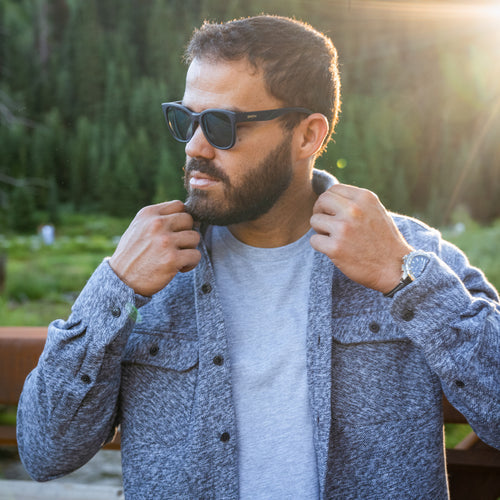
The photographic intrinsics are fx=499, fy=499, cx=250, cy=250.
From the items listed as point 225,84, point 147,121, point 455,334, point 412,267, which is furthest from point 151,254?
point 147,121

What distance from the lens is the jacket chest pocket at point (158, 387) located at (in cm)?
127

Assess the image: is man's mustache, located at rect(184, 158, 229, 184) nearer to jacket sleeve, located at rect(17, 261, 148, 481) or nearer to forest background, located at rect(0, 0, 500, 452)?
jacket sleeve, located at rect(17, 261, 148, 481)

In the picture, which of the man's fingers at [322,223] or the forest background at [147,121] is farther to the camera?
the forest background at [147,121]

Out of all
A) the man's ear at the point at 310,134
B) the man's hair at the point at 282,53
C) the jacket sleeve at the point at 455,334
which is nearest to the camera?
the jacket sleeve at the point at 455,334

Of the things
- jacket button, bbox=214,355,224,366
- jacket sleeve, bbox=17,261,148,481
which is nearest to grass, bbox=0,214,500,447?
jacket button, bbox=214,355,224,366

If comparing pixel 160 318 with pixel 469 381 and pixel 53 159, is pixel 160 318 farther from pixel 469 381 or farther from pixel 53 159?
pixel 53 159

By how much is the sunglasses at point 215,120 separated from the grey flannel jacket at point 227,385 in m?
0.33

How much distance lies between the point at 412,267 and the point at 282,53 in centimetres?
71

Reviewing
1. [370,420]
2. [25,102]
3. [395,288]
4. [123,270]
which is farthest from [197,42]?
[25,102]

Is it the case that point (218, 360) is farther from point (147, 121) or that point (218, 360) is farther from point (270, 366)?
point (147, 121)

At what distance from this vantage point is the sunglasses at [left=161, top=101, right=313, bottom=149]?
4.29 feet

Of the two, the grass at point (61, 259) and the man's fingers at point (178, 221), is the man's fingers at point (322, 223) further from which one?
the grass at point (61, 259)

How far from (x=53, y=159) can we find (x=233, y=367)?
11850mm

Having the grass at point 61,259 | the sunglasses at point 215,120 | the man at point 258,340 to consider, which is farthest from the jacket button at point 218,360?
the grass at point 61,259
